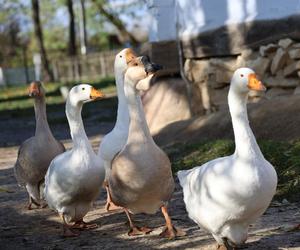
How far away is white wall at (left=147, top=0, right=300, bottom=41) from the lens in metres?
11.0

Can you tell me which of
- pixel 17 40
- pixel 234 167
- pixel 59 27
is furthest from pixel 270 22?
pixel 59 27

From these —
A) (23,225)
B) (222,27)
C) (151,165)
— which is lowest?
(23,225)

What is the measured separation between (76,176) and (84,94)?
0.79 m

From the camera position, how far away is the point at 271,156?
8.02 metres

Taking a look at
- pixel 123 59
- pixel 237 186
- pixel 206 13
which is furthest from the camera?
pixel 206 13

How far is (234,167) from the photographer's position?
4.79 m

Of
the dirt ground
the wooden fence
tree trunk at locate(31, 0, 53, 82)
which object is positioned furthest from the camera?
the wooden fence

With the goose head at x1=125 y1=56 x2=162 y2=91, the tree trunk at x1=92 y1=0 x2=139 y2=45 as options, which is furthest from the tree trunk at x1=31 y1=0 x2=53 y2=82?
the goose head at x1=125 y1=56 x2=162 y2=91

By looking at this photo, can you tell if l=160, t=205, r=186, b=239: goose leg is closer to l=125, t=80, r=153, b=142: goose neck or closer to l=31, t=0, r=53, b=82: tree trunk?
l=125, t=80, r=153, b=142: goose neck

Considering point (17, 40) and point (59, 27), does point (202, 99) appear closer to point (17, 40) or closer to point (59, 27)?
point (17, 40)

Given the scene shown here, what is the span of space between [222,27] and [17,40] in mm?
54086

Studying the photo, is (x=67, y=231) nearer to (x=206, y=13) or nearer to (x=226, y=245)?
(x=226, y=245)

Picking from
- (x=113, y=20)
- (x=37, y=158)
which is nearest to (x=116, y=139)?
(x=37, y=158)

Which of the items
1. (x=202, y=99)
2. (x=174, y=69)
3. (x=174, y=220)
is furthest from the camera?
(x=174, y=69)
